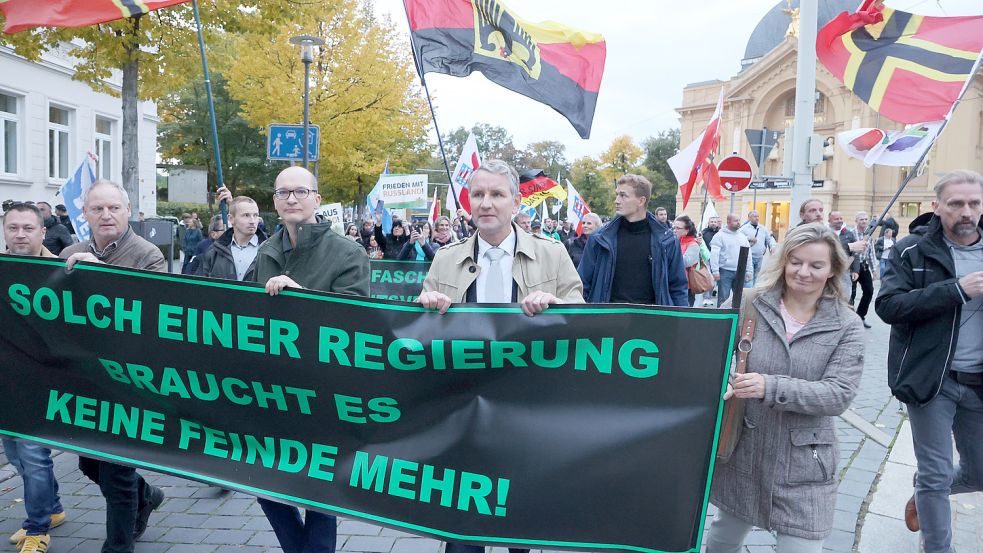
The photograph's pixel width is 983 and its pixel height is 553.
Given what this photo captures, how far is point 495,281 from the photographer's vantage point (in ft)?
11.3

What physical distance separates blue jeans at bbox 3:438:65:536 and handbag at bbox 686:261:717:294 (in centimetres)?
475

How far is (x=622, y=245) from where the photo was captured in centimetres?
600

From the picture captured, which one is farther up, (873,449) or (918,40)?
(918,40)

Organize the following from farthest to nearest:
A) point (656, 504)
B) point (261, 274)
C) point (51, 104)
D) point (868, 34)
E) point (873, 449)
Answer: point (51, 104) < point (868, 34) < point (873, 449) < point (261, 274) < point (656, 504)

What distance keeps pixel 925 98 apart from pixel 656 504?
15.6 ft

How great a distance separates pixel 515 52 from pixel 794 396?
14.9 feet

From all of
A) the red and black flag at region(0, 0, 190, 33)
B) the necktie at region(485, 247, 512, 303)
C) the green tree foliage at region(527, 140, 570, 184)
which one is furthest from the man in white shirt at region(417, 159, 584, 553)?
the green tree foliage at region(527, 140, 570, 184)

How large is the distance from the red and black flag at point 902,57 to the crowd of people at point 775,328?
7.63 ft

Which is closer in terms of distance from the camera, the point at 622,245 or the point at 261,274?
the point at 261,274

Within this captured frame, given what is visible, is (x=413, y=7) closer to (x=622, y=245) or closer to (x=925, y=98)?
(x=622, y=245)

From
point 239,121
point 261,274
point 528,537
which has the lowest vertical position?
point 528,537

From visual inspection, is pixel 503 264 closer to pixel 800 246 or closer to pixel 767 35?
pixel 800 246

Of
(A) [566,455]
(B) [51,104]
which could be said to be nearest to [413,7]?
(A) [566,455]

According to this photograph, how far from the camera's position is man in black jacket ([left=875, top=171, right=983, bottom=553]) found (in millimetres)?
3652
